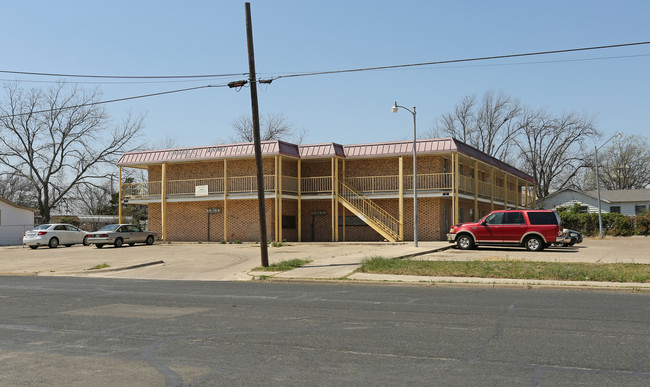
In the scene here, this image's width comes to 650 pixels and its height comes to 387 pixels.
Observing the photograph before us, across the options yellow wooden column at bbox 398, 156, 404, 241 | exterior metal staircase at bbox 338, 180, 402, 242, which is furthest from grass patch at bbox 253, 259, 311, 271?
yellow wooden column at bbox 398, 156, 404, 241

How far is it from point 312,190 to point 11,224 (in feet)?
74.6

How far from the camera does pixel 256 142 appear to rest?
1939cm

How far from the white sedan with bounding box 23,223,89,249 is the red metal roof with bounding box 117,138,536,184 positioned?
534cm

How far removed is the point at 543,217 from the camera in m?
25.4

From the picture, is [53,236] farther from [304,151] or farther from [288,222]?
[304,151]

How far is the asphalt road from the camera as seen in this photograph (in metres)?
6.00

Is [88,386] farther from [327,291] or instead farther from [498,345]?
[327,291]

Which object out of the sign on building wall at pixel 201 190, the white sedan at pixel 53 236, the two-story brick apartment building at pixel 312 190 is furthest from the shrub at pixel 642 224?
the white sedan at pixel 53 236

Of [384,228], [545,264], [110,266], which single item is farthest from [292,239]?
[545,264]

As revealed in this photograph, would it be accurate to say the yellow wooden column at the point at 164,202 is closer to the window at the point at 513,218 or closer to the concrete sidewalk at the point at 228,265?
the concrete sidewalk at the point at 228,265

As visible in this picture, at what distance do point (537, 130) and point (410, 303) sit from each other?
6127 centimetres

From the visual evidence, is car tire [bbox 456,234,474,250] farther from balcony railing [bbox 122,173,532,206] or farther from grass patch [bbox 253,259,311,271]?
grass patch [bbox 253,259,311,271]

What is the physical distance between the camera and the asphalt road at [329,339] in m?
6.00

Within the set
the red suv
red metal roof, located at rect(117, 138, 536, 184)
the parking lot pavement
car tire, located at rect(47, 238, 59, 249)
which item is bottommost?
the parking lot pavement
